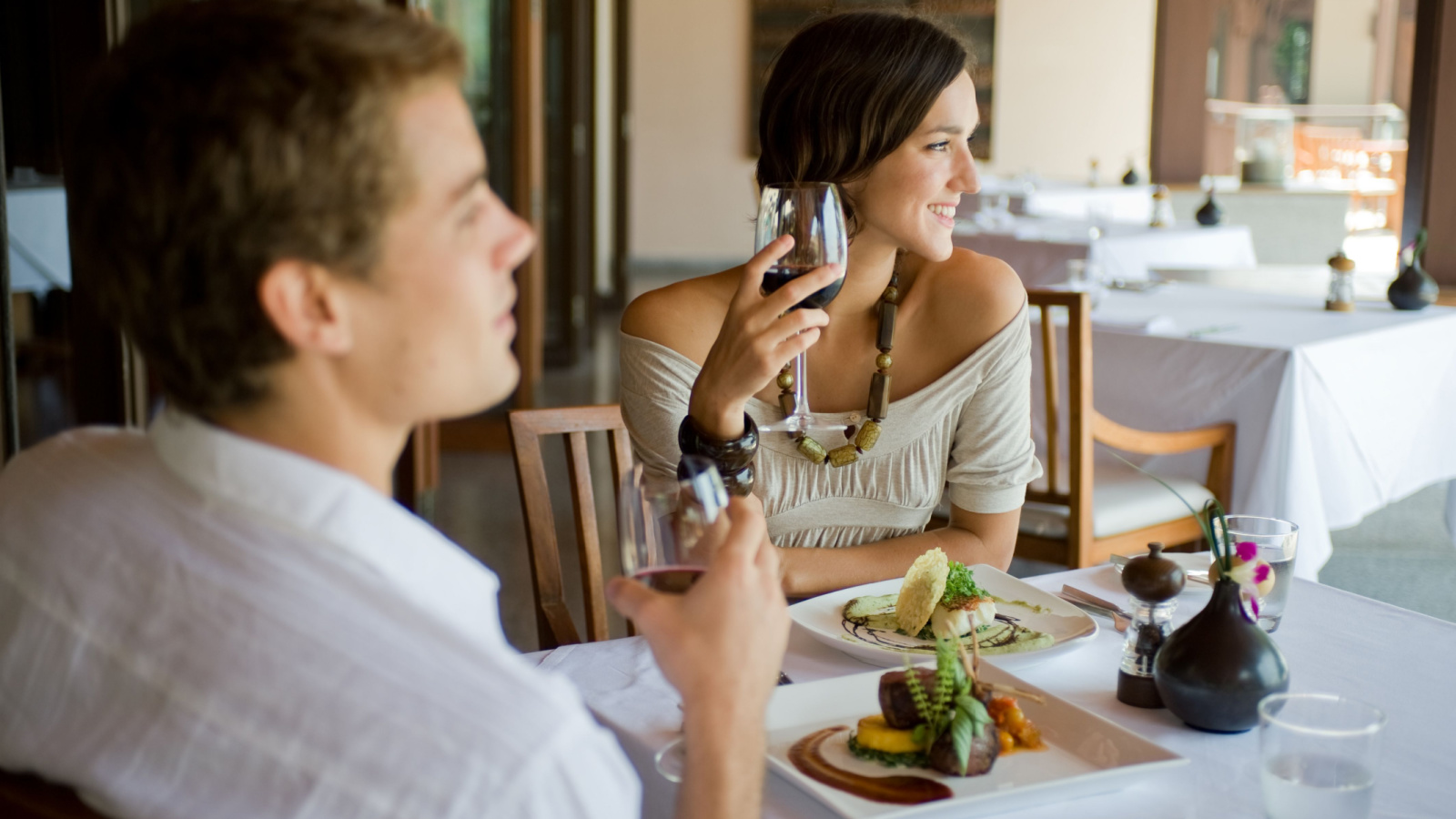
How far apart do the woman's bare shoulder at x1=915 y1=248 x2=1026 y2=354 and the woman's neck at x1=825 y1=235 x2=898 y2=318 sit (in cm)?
6


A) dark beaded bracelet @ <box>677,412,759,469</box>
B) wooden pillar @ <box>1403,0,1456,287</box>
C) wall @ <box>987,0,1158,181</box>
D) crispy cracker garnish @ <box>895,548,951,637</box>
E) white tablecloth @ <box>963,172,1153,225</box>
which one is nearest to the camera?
crispy cracker garnish @ <box>895,548,951,637</box>

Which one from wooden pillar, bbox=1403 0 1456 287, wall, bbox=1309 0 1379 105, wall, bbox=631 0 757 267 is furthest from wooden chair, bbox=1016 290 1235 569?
wall, bbox=1309 0 1379 105

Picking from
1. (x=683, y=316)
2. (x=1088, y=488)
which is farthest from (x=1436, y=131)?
(x=683, y=316)

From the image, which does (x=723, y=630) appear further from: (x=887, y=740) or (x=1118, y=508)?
(x=1118, y=508)

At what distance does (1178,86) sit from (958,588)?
6688mm

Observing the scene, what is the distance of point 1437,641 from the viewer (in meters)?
1.39

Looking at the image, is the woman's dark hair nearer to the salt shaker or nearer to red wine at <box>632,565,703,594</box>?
red wine at <box>632,565,703,594</box>

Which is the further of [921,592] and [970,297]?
[970,297]

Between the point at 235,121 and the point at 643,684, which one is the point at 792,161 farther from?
the point at 235,121

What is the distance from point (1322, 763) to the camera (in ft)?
3.18

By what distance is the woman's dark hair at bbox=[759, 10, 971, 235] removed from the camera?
1.86 metres

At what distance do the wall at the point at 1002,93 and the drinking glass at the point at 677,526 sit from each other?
10.3 metres

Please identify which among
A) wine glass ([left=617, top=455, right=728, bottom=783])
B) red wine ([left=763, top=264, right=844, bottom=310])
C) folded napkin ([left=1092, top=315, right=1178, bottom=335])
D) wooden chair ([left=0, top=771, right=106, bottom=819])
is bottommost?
folded napkin ([left=1092, top=315, right=1178, bottom=335])

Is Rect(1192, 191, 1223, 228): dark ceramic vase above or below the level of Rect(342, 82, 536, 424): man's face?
below
